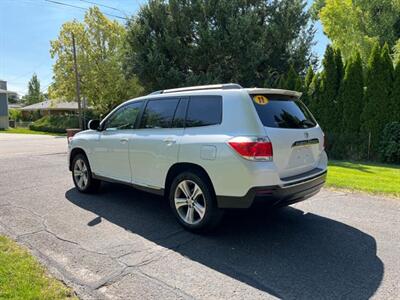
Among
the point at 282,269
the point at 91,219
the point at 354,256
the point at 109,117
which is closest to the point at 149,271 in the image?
the point at 282,269

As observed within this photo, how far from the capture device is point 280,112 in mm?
4180

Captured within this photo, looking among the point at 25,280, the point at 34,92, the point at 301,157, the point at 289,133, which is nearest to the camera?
the point at 25,280

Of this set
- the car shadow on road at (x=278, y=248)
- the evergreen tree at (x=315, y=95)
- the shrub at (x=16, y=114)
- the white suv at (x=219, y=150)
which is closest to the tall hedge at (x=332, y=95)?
the evergreen tree at (x=315, y=95)

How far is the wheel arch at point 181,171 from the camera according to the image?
4070 millimetres

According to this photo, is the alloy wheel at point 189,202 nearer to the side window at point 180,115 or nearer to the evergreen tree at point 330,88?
the side window at point 180,115

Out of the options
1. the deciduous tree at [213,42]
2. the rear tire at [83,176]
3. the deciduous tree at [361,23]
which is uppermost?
the deciduous tree at [361,23]

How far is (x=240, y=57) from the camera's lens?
52.1ft

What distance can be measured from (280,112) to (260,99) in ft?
1.11

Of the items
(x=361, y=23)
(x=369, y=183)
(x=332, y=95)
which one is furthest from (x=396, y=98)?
(x=361, y=23)

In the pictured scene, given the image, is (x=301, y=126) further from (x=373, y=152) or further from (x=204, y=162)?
(x=373, y=152)

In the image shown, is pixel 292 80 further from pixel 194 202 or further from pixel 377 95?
pixel 194 202

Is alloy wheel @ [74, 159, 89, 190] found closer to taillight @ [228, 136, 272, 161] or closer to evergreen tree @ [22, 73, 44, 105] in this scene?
taillight @ [228, 136, 272, 161]

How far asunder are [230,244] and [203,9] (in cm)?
1450

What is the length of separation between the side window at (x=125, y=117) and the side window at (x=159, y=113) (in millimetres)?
244
